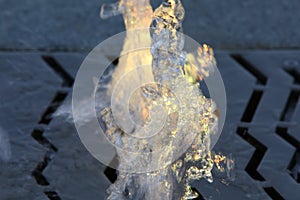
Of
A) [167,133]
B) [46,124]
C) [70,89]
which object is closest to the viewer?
[167,133]

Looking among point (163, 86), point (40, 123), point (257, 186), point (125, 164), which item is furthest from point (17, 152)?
point (257, 186)

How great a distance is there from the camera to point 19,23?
2.78m

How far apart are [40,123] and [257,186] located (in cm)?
64

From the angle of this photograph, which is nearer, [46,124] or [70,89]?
[46,124]

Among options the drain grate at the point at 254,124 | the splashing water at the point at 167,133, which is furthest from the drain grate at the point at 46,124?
the splashing water at the point at 167,133

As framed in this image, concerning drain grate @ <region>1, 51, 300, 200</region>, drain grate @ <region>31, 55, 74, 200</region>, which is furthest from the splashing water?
drain grate @ <region>31, 55, 74, 200</region>

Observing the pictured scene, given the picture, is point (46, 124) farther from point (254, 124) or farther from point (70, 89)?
point (254, 124)

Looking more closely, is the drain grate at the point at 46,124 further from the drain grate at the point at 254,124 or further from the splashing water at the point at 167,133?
the splashing water at the point at 167,133

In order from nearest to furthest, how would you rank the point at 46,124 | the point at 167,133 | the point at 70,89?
1. the point at 167,133
2. the point at 46,124
3. the point at 70,89

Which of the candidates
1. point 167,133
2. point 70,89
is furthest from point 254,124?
point 70,89

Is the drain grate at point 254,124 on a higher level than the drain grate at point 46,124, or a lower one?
higher

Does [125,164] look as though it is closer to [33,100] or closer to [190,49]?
[33,100]

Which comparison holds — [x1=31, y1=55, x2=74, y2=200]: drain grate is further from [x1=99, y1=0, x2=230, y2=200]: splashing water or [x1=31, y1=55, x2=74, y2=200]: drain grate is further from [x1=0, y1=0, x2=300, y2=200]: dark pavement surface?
[x1=99, y1=0, x2=230, y2=200]: splashing water

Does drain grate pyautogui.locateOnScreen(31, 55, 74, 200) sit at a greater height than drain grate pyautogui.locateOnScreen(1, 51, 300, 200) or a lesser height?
lesser
